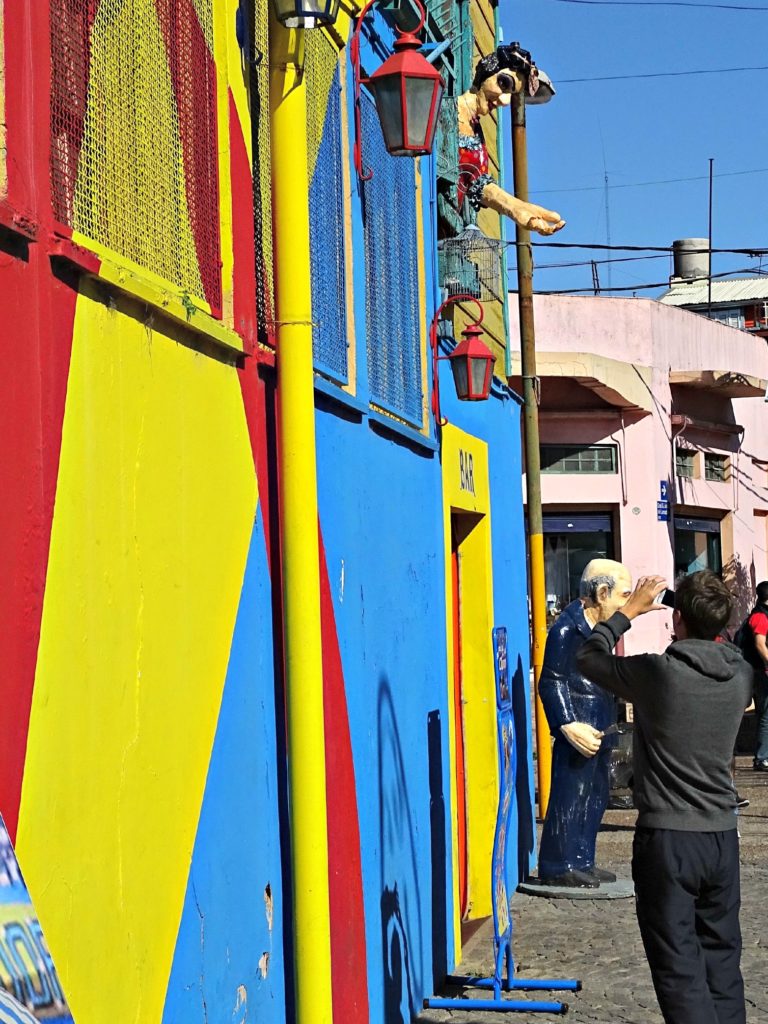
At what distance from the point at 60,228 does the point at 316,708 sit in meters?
1.80

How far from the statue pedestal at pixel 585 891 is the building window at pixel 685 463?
16219 mm

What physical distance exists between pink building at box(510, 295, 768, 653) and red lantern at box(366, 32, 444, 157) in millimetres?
17922

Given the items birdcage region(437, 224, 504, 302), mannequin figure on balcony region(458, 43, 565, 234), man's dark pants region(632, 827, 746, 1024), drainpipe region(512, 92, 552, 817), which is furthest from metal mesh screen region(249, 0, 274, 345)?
drainpipe region(512, 92, 552, 817)

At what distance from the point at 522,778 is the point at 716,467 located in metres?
17.3

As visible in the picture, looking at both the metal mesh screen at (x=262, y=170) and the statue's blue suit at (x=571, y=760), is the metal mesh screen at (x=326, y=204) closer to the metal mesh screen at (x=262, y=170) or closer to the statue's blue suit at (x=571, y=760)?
the metal mesh screen at (x=262, y=170)

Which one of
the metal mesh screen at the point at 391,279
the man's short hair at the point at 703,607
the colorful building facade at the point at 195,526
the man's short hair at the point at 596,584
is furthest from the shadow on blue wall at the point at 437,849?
the man's short hair at the point at 596,584

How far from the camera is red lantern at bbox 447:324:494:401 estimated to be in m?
8.93

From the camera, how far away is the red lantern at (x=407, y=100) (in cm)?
565

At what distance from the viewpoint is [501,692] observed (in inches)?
322

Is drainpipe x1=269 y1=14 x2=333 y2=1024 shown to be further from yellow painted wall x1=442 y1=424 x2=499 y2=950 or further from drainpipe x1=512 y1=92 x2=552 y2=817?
drainpipe x1=512 y1=92 x2=552 y2=817

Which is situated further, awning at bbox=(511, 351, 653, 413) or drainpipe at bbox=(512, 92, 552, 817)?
awning at bbox=(511, 351, 653, 413)

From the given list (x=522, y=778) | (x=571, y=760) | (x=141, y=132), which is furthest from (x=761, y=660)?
(x=141, y=132)

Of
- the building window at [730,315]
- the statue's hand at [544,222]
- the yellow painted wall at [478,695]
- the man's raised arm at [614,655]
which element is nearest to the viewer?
the man's raised arm at [614,655]

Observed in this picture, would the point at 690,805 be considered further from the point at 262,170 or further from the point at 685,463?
the point at 685,463
